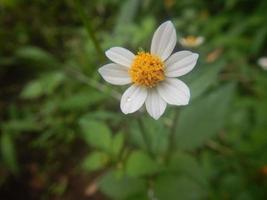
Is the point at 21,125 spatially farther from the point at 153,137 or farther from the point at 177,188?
the point at 177,188

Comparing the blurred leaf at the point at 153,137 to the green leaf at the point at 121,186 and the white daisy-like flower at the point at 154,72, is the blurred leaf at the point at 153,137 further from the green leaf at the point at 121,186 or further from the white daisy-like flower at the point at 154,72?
the white daisy-like flower at the point at 154,72

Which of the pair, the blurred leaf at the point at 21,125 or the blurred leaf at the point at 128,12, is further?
the blurred leaf at the point at 128,12

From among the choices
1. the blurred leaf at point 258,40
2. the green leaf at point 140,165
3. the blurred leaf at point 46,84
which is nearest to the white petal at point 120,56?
the green leaf at point 140,165

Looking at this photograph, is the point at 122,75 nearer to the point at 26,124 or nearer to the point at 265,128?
the point at 265,128

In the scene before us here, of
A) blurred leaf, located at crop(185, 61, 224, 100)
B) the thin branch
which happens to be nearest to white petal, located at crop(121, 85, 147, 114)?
blurred leaf, located at crop(185, 61, 224, 100)

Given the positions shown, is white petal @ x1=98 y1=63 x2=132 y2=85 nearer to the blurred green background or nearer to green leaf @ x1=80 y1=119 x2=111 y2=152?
the blurred green background

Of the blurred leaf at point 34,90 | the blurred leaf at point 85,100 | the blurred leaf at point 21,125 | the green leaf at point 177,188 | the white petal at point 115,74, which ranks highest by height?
the blurred leaf at point 34,90

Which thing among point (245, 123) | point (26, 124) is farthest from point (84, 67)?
point (245, 123)
